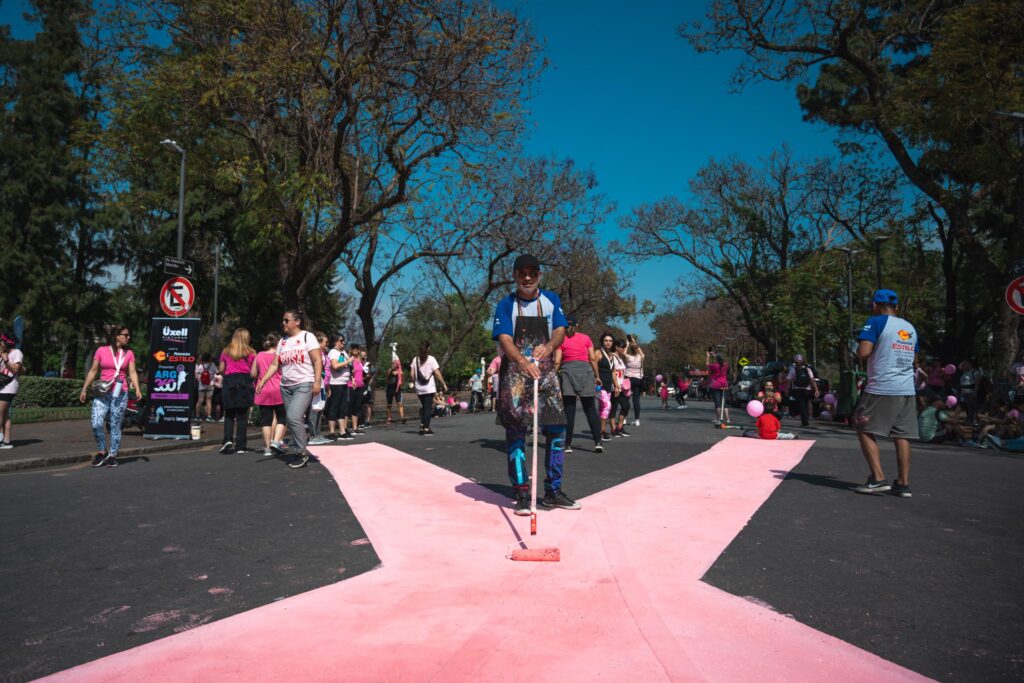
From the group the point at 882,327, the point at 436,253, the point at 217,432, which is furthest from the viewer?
the point at 436,253

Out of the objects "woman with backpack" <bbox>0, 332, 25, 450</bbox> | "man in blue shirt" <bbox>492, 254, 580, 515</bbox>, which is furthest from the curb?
"man in blue shirt" <bbox>492, 254, 580, 515</bbox>

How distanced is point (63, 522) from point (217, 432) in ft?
32.1

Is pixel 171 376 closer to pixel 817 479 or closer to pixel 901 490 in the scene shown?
pixel 817 479

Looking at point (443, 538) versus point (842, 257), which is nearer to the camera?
point (443, 538)

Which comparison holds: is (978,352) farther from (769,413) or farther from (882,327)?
(882,327)

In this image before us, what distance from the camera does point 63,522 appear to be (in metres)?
5.43

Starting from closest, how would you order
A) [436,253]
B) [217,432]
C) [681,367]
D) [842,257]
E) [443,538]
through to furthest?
[443,538] < [217,432] < [436,253] < [842,257] < [681,367]

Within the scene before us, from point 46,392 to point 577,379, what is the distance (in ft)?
76.2

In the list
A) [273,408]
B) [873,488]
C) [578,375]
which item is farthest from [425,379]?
[873,488]

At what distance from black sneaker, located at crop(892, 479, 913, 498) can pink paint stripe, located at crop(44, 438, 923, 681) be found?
7.35 feet

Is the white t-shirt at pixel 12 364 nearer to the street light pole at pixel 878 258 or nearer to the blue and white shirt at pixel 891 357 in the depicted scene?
the blue and white shirt at pixel 891 357

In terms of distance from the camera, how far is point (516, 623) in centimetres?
318

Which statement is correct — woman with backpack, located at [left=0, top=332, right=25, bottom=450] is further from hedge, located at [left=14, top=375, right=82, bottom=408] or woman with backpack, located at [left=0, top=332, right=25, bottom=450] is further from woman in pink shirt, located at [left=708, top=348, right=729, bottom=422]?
hedge, located at [left=14, top=375, right=82, bottom=408]

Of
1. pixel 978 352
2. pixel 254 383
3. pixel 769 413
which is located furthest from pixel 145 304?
pixel 978 352
